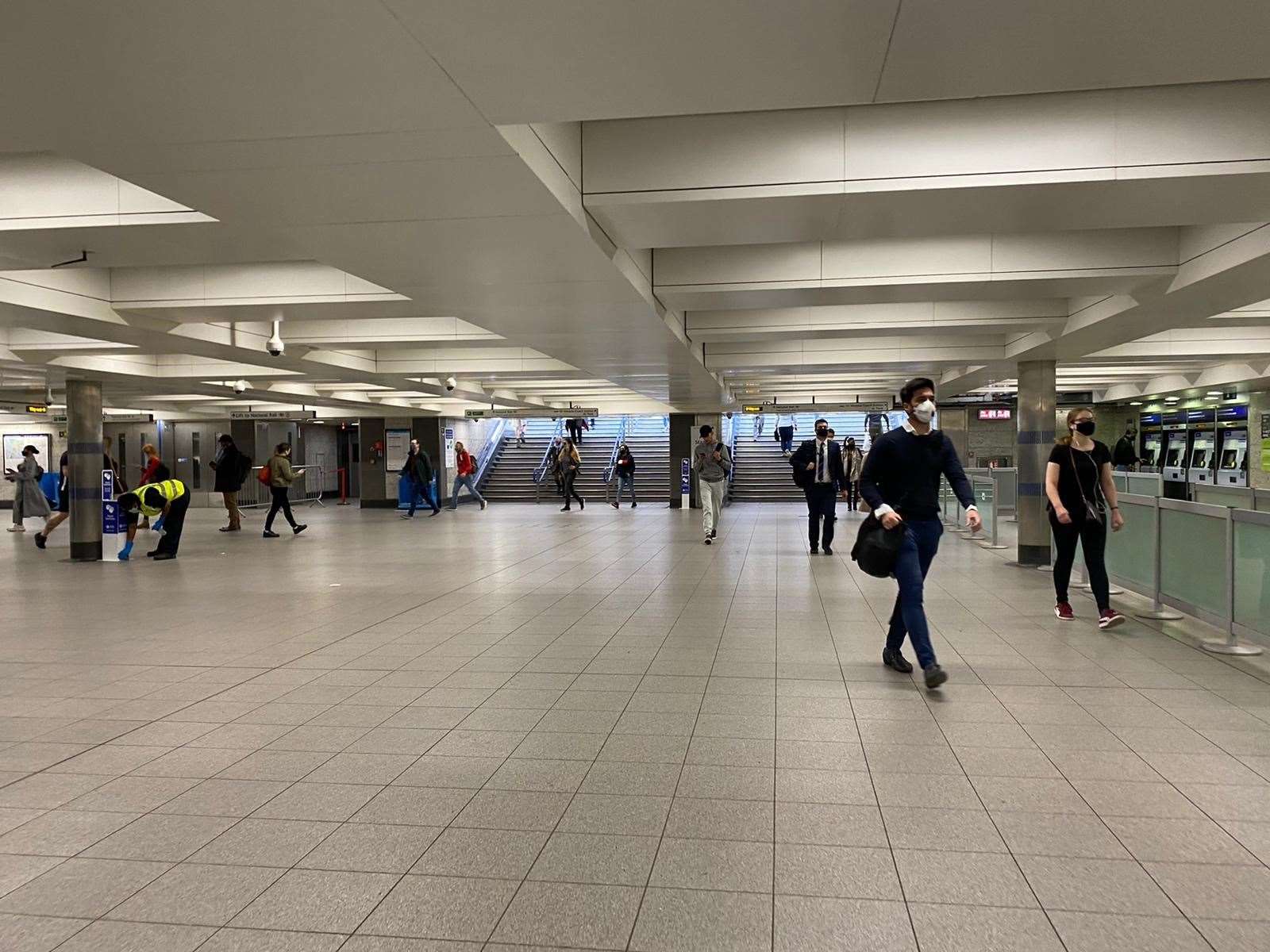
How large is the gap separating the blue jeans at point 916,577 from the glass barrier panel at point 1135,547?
138 inches

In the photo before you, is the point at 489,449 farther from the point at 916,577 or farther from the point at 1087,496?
the point at 916,577

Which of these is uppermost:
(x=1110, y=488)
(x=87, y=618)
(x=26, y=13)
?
(x=26, y=13)

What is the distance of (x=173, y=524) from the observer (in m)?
12.6

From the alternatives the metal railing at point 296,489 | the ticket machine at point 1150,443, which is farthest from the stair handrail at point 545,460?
the ticket machine at point 1150,443

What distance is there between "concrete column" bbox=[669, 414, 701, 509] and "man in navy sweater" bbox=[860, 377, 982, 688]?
19.0 metres

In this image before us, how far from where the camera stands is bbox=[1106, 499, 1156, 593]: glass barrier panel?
26.1ft

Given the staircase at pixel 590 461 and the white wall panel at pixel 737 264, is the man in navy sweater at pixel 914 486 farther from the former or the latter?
the staircase at pixel 590 461

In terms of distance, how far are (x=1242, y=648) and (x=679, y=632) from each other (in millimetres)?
4037

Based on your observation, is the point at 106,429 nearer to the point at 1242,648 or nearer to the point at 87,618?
the point at 87,618

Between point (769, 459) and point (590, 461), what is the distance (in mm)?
6757

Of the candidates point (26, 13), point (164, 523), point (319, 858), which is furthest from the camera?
point (164, 523)

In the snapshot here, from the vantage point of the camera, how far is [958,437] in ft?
90.3

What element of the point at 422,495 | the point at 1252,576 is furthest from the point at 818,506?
the point at 422,495

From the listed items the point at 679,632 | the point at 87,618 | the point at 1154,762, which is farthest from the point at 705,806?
the point at 87,618
